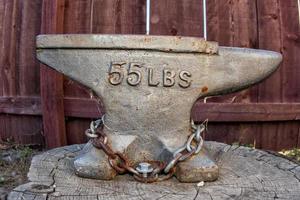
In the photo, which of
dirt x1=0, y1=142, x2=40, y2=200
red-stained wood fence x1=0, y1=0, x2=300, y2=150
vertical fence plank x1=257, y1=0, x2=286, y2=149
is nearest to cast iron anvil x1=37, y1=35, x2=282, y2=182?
dirt x1=0, y1=142, x2=40, y2=200

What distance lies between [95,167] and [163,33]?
1.74 m

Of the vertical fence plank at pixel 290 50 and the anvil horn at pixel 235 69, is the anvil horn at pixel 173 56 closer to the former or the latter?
the anvil horn at pixel 235 69

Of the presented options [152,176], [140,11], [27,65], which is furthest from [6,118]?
[152,176]

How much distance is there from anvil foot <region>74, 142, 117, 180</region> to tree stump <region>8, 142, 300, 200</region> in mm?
31

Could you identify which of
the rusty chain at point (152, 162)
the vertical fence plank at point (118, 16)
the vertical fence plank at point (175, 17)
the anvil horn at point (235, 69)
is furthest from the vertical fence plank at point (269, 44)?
the rusty chain at point (152, 162)

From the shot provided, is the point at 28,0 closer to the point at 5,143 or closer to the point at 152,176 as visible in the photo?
the point at 5,143

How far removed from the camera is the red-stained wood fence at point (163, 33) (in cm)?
368

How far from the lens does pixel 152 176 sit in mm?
2100

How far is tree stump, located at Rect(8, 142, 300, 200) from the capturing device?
192cm

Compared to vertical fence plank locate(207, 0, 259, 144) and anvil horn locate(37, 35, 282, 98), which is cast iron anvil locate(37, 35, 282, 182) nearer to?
anvil horn locate(37, 35, 282, 98)

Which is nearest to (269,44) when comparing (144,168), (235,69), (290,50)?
(290,50)

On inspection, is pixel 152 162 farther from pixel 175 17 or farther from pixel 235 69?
pixel 175 17

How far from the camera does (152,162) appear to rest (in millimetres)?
2244

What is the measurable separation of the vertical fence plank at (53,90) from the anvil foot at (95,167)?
1609 mm
